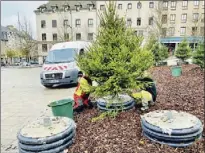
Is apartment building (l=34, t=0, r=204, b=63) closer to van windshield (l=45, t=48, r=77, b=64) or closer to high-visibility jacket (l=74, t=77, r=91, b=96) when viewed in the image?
van windshield (l=45, t=48, r=77, b=64)

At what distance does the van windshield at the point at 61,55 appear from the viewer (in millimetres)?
11047

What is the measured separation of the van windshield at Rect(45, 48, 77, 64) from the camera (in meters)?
11.0

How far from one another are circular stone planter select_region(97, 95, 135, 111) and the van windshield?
672 cm

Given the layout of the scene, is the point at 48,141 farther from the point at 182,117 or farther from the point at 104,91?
the point at 182,117

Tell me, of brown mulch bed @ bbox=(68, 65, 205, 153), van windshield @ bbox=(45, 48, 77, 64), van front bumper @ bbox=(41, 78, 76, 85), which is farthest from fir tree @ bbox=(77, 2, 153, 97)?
van windshield @ bbox=(45, 48, 77, 64)

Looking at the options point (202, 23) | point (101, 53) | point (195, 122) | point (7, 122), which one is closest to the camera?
point (195, 122)

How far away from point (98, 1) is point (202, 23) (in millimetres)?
20359

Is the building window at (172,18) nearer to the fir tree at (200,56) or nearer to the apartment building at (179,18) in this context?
the apartment building at (179,18)

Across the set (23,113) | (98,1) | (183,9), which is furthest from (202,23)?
(23,113)

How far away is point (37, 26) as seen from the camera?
145ft

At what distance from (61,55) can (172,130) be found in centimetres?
910

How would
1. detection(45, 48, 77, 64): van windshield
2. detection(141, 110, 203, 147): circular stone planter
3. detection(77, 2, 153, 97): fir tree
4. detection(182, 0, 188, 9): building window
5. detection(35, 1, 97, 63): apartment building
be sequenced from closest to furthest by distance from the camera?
detection(141, 110, 203, 147): circular stone planter → detection(77, 2, 153, 97): fir tree → detection(45, 48, 77, 64): van windshield → detection(182, 0, 188, 9): building window → detection(35, 1, 97, 63): apartment building

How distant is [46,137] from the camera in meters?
3.00

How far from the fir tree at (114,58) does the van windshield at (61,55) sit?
6723 millimetres
